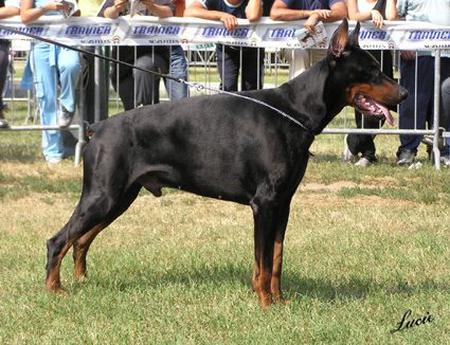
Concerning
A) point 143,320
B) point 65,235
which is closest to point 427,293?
point 143,320

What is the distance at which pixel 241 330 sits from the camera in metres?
5.93

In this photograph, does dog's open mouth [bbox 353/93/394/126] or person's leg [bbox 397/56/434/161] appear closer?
dog's open mouth [bbox 353/93/394/126]

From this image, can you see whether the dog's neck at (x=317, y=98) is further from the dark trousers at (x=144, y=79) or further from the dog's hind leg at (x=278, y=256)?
the dark trousers at (x=144, y=79)

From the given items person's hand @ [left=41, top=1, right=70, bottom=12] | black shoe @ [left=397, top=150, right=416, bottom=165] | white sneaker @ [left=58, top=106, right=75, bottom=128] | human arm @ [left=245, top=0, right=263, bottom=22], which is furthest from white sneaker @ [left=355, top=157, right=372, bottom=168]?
person's hand @ [left=41, top=1, right=70, bottom=12]

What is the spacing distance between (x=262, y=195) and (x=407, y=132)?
6.25 meters

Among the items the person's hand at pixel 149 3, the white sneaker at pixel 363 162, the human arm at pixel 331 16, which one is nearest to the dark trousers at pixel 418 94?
the white sneaker at pixel 363 162

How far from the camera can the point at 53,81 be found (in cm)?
1263

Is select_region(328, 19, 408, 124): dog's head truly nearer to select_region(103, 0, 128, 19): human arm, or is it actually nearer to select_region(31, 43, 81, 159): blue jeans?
select_region(103, 0, 128, 19): human arm

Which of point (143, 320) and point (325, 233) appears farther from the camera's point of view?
point (325, 233)

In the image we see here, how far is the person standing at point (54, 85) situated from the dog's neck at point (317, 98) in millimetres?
6270

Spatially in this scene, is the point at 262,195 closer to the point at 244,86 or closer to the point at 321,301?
the point at 321,301

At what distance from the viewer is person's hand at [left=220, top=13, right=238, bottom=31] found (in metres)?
11.9

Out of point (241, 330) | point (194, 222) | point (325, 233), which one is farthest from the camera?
point (194, 222)

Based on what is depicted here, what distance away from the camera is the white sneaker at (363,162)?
12232 millimetres
